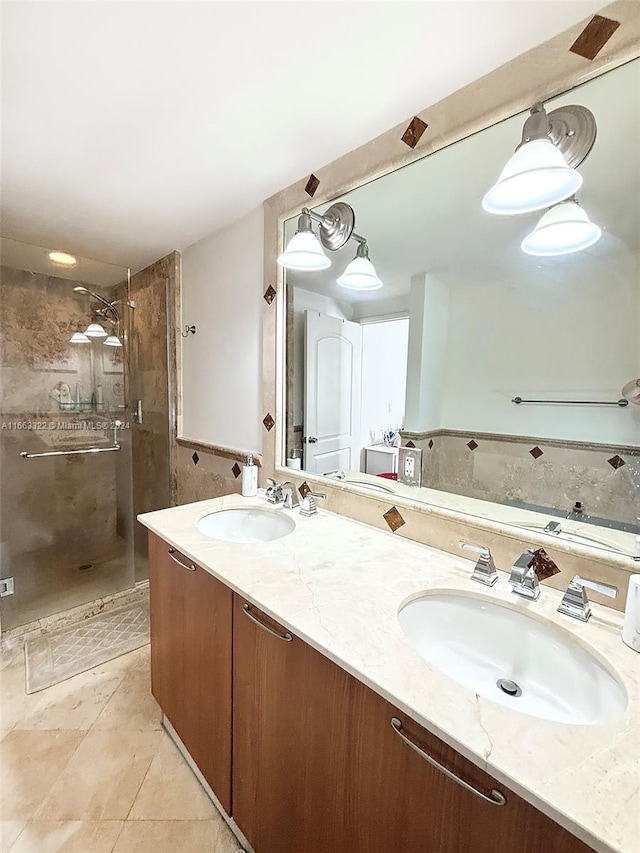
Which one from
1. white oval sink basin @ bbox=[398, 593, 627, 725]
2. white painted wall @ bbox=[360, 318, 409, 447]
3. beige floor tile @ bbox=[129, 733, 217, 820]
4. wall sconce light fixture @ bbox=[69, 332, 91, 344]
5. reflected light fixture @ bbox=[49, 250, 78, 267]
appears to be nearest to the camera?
white oval sink basin @ bbox=[398, 593, 627, 725]

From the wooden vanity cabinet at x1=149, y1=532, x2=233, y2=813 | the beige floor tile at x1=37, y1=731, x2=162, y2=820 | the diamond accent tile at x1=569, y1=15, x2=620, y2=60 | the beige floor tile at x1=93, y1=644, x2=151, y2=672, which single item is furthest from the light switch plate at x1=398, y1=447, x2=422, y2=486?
the beige floor tile at x1=93, y1=644, x2=151, y2=672

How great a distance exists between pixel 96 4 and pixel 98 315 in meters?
1.93

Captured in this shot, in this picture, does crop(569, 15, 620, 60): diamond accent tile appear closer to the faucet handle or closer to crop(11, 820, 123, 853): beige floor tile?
the faucet handle

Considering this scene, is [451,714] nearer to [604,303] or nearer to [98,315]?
[604,303]

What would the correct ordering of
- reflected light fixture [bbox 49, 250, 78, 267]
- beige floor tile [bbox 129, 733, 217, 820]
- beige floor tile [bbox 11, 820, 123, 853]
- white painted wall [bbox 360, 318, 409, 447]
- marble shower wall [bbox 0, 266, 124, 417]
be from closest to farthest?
beige floor tile [bbox 11, 820, 123, 853] < beige floor tile [bbox 129, 733, 217, 820] < white painted wall [bbox 360, 318, 409, 447] < marble shower wall [bbox 0, 266, 124, 417] < reflected light fixture [bbox 49, 250, 78, 267]

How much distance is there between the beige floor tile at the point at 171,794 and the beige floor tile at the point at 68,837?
0.07 meters

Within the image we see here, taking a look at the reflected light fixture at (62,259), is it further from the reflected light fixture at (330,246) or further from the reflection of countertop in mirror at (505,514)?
the reflection of countertop in mirror at (505,514)

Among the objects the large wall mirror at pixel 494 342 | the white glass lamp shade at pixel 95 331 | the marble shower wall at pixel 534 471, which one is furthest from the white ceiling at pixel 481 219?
the white glass lamp shade at pixel 95 331

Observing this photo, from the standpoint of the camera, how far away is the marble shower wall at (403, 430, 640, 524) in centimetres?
101

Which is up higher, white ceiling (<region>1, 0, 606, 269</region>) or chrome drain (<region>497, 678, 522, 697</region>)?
white ceiling (<region>1, 0, 606, 269</region>)

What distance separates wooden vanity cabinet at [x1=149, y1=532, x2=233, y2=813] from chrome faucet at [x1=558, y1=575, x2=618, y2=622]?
0.85m

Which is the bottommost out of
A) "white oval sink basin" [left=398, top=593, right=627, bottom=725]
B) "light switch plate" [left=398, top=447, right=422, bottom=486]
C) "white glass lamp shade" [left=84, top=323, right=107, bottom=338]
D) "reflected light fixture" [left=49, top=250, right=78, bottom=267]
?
"white oval sink basin" [left=398, top=593, right=627, bottom=725]

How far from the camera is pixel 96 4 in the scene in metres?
0.88

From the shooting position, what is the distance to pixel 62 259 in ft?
7.73
